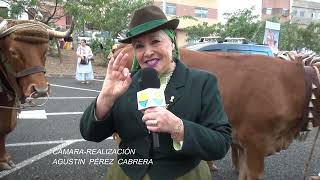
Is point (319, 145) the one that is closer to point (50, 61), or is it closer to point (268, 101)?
point (268, 101)

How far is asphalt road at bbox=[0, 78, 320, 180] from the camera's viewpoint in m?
5.22

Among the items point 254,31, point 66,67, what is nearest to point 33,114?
point 66,67

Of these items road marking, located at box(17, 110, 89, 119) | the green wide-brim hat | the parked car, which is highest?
the green wide-brim hat

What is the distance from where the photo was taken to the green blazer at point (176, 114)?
2.11 meters

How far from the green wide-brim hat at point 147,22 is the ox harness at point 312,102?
9.00 ft

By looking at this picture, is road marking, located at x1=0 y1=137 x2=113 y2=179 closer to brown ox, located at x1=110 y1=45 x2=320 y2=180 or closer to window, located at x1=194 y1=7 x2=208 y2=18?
brown ox, located at x1=110 y1=45 x2=320 y2=180

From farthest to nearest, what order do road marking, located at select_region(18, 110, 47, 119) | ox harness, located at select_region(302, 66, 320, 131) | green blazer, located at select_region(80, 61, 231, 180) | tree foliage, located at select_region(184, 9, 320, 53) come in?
tree foliage, located at select_region(184, 9, 320, 53)
road marking, located at select_region(18, 110, 47, 119)
ox harness, located at select_region(302, 66, 320, 131)
green blazer, located at select_region(80, 61, 231, 180)

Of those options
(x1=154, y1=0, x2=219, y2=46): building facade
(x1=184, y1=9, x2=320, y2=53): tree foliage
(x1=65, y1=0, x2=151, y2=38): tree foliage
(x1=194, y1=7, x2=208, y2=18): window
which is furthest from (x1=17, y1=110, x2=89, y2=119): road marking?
(x1=194, y1=7, x2=208, y2=18): window

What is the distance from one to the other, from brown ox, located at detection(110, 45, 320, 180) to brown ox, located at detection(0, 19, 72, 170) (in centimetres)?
200

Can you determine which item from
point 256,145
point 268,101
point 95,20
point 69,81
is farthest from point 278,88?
point 95,20

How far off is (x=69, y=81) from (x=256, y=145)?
39.2 ft

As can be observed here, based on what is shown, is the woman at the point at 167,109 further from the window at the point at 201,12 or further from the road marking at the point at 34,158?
the window at the point at 201,12

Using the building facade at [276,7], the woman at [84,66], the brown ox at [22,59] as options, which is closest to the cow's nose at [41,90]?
the brown ox at [22,59]

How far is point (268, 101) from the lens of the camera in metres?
4.49
